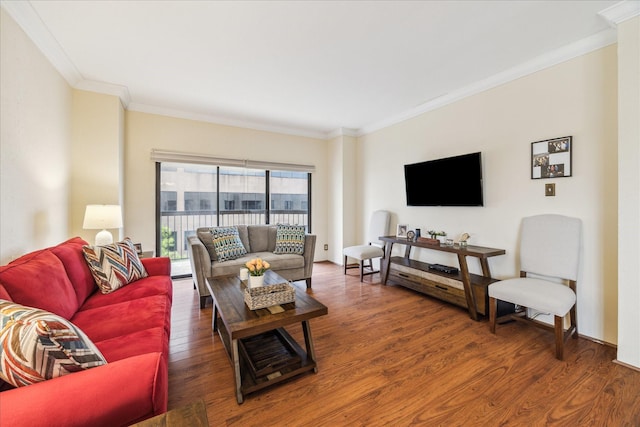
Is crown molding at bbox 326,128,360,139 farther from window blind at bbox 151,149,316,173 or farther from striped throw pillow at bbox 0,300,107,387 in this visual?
striped throw pillow at bbox 0,300,107,387

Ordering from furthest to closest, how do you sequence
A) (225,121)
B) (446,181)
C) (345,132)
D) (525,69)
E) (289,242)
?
(345,132) < (225,121) < (289,242) < (446,181) < (525,69)

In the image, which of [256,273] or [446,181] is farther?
[446,181]

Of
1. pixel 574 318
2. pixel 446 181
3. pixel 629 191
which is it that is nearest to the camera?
pixel 629 191

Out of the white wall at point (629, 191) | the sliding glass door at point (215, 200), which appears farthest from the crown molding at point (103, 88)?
the white wall at point (629, 191)

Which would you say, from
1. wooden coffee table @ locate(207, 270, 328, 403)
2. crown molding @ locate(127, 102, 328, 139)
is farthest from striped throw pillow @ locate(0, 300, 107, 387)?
crown molding @ locate(127, 102, 328, 139)

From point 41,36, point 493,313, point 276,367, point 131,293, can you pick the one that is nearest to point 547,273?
point 493,313

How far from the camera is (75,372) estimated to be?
0.91 m

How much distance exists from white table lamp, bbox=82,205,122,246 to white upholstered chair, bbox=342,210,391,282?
3013 millimetres

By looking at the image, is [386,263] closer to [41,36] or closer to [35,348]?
[35,348]

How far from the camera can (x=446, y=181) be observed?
340cm

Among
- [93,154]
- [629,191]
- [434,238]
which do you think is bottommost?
[434,238]

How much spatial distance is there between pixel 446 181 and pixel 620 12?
190cm

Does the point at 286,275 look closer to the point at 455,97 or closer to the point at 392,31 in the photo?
the point at 392,31

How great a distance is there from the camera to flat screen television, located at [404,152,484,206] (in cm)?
308
